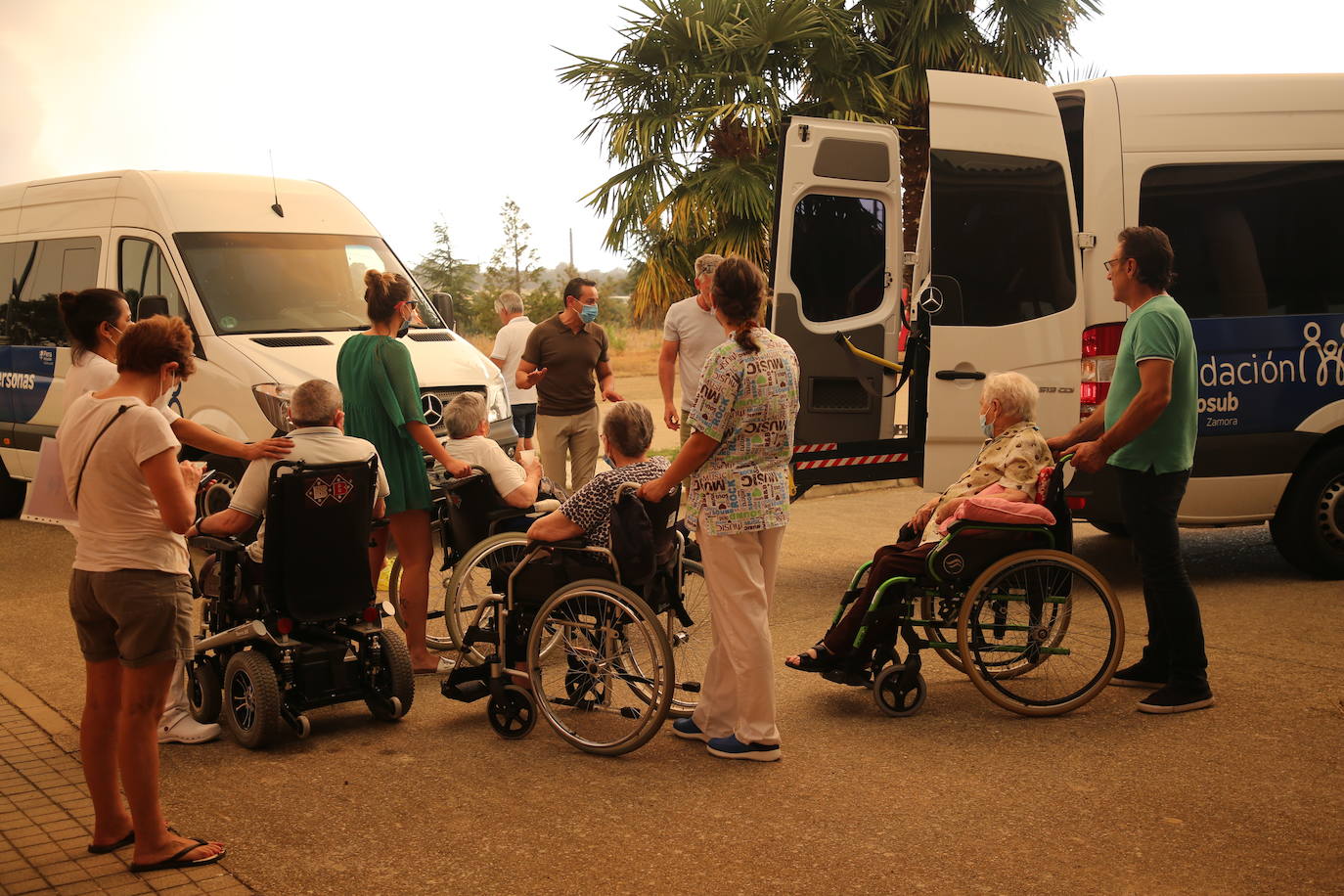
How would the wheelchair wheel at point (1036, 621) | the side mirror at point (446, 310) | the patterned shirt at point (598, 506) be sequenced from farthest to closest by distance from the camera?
the side mirror at point (446, 310) < the wheelchair wheel at point (1036, 621) < the patterned shirt at point (598, 506)

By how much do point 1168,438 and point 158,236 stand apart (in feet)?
23.9

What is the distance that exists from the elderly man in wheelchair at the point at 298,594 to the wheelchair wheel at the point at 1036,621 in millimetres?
2352

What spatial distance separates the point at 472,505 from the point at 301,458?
110cm

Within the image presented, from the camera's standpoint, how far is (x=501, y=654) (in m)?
5.22

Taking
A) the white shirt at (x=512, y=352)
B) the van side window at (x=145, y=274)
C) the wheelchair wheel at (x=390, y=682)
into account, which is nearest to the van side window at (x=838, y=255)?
the white shirt at (x=512, y=352)

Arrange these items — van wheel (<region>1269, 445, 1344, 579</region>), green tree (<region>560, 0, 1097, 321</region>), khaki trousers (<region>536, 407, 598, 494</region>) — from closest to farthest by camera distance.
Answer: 1. van wheel (<region>1269, 445, 1344, 579</region>)
2. khaki trousers (<region>536, 407, 598, 494</region>)
3. green tree (<region>560, 0, 1097, 321</region>)

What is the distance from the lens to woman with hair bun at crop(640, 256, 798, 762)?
15.9 ft

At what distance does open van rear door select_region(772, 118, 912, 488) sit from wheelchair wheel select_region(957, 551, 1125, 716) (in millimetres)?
2465

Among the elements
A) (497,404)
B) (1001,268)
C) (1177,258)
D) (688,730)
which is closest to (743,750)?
(688,730)

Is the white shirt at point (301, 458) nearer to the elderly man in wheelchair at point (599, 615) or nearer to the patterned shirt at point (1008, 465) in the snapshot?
the elderly man in wheelchair at point (599, 615)

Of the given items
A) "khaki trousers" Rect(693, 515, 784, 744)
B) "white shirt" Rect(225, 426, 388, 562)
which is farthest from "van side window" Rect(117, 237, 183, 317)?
"khaki trousers" Rect(693, 515, 784, 744)

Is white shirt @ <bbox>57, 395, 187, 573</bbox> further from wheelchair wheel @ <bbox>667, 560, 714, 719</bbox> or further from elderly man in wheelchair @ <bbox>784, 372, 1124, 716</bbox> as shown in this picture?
elderly man in wheelchair @ <bbox>784, 372, 1124, 716</bbox>

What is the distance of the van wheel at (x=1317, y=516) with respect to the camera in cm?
765

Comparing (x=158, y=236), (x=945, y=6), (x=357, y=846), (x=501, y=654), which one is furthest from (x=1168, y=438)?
(x=945, y=6)
